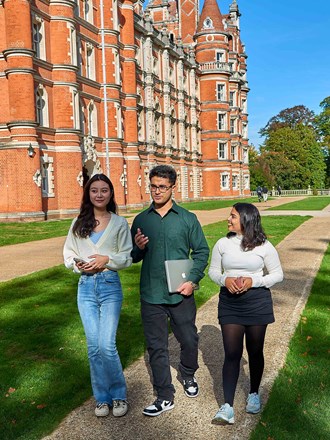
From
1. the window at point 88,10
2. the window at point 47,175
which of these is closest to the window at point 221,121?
the window at point 88,10

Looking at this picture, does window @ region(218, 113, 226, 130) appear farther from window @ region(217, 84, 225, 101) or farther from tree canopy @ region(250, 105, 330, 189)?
tree canopy @ region(250, 105, 330, 189)

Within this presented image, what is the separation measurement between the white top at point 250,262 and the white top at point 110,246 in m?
0.80

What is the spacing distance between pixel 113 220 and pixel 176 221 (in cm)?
54

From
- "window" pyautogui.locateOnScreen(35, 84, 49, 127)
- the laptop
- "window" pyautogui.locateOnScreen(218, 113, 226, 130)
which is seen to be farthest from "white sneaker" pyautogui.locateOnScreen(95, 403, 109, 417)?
"window" pyautogui.locateOnScreen(218, 113, 226, 130)

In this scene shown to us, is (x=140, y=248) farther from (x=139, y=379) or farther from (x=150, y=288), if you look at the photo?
(x=139, y=379)

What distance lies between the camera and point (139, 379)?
4.67 metres

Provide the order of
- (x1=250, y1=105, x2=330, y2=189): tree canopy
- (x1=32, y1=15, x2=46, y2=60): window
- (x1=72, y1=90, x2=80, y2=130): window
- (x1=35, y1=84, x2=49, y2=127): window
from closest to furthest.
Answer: (x1=32, y1=15, x2=46, y2=60): window
(x1=35, y1=84, x2=49, y2=127): window
(x1=72, y1=90, x2=80, y2=130): window
(x1=250, y1=105, x2=330, y2=189): tree canopy

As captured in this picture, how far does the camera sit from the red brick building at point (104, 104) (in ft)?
82.6

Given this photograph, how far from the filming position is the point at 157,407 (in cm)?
389

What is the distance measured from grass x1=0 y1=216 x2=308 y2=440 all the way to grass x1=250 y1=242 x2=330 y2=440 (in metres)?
1.65

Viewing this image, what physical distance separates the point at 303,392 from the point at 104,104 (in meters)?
29.0

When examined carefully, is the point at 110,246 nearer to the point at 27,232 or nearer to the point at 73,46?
the point at 27,232

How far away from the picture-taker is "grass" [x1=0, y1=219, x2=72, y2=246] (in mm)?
16909

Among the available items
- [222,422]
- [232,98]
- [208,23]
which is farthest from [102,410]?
[232,98]
